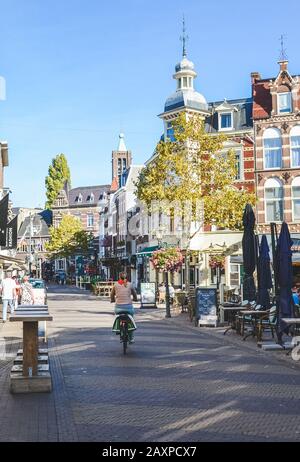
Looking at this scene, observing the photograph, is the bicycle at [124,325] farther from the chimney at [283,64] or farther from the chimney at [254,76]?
the chimney at [254,76]

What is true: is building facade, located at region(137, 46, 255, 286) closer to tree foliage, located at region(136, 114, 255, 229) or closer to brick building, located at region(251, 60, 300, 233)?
brick building, located at region(251, 60, 300, 233)

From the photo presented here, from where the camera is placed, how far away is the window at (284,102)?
123ft

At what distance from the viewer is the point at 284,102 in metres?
37.6

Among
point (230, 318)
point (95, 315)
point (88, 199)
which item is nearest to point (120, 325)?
point (230, 318)

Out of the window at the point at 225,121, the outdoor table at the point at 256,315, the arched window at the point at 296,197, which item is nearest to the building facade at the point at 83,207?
the window at the point at 225,121

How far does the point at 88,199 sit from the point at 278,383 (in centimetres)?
9903

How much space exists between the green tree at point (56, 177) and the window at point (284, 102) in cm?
7074

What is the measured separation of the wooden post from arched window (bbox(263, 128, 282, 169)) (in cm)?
3018

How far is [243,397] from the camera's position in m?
8.88

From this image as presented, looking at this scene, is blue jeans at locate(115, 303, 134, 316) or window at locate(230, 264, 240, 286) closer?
blue jeans at locate(115, 303, 134, 316)

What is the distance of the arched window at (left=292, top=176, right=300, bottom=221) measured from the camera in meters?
37.1

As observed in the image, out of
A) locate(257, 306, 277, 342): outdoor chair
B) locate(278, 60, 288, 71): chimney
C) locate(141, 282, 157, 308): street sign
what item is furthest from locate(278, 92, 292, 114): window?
locate(257, 306, 277, 342): outdoor chair

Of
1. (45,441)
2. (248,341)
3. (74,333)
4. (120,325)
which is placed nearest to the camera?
(45,441)

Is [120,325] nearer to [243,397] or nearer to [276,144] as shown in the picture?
[243,397]
